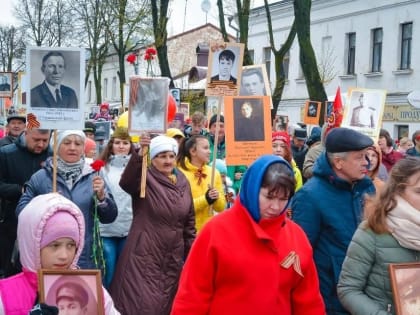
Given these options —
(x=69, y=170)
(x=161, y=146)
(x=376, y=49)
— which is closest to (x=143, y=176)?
(x=161, y=146)

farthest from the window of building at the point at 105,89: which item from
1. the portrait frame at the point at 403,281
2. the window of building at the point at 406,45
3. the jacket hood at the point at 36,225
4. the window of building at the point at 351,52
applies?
the portrait frame at the point at 403,281

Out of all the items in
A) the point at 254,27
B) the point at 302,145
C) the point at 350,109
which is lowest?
the point at 302,145

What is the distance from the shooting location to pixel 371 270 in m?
3.52

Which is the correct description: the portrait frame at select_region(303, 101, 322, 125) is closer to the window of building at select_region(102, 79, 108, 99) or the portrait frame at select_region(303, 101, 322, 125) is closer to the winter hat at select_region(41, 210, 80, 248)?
the winter hat at select_region(41, 210, 80, 248)

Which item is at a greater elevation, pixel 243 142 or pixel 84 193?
pixel 243 142

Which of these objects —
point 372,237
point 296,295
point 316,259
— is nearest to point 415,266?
point 372,237

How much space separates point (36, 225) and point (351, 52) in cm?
3067

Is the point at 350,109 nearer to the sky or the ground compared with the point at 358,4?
nearer to the ground

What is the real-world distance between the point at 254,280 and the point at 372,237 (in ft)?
2.14

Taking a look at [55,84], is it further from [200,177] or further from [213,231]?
[213,231]

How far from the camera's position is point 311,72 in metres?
16.3

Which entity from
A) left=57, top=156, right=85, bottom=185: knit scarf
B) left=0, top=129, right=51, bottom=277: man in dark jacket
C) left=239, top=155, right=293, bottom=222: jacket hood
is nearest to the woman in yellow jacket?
left=0, top=129, right=51, bottom=277: man in dark jacket

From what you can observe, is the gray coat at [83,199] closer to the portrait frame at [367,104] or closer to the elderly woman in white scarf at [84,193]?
the elderly woman in white scarf at [84,193]

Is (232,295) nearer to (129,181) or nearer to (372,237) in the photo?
(372,237)
